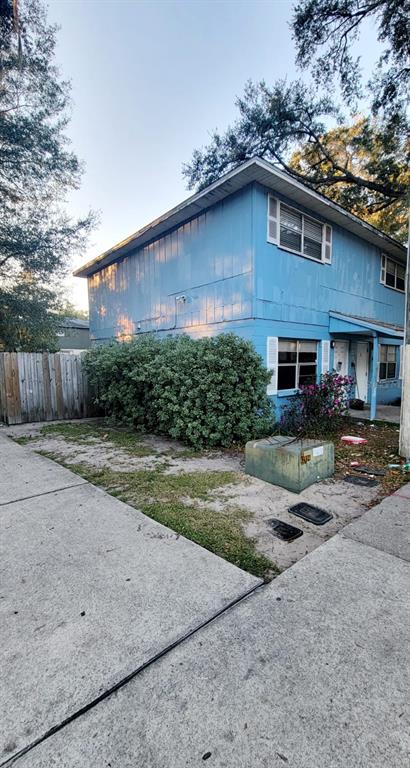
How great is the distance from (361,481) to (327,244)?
7139mm

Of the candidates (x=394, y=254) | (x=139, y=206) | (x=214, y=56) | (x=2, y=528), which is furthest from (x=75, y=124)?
(x=2, y=528)

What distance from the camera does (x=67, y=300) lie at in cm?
1275

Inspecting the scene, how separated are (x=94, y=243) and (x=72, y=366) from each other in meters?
6.22

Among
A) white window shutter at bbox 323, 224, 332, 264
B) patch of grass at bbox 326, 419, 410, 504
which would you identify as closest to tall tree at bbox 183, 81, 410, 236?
white window shutter at bbox 323, 224, 332, 264

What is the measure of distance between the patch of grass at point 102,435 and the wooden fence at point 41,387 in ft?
2.55

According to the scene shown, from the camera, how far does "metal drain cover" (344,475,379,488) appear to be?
4.20 m

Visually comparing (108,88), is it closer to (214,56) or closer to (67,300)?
(214,56)

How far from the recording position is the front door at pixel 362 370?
10945 mm

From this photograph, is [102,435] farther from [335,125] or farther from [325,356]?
[335,125]

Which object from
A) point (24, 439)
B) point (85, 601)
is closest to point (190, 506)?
point (85, 601)

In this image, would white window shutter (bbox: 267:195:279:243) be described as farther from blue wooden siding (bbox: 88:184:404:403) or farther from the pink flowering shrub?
the pink flowering shrub

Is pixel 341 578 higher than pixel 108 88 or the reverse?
the reverse

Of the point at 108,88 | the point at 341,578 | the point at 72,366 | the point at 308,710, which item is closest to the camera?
the point at 308,710

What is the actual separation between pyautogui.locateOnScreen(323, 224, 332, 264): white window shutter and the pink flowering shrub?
12.1 ft
